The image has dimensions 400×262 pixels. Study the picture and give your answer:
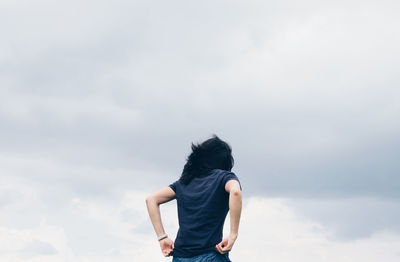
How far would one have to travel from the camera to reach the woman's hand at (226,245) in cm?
809

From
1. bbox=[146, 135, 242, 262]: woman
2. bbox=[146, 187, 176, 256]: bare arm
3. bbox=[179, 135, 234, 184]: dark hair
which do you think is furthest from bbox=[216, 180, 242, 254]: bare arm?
bbox=[146, 187, 176, 256]: bare arm

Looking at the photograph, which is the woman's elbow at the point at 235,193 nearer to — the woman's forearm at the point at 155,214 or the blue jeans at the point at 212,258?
the blue jeans at the point at 212,258

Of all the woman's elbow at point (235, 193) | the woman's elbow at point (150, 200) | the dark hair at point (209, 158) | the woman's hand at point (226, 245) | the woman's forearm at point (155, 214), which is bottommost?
the woman's hand at point (226, 245)

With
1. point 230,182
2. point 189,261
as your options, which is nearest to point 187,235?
point 189,261

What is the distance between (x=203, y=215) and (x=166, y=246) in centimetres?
82

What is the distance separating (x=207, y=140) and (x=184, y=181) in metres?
0.66

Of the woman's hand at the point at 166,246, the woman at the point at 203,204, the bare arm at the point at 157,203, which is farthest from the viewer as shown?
the bare arm at the point at 157,203

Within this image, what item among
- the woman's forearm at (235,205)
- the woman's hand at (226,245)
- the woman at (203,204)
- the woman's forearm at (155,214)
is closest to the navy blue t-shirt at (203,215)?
the woman at (203,204)

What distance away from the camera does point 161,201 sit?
9.03 meters

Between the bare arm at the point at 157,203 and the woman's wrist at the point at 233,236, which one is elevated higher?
the bare arm at the point at 157,203

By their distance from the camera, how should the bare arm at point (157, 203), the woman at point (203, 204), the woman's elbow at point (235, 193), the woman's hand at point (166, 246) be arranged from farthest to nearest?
the bare arm at point (157, 203), the woman's hand at point (166, 246), the woman at point (203, 204), the woman's elbow at point (235, 193)

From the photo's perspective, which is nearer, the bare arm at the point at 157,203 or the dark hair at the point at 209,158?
the dark hair at the point at 209,158

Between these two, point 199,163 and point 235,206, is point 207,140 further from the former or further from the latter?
point 235,206

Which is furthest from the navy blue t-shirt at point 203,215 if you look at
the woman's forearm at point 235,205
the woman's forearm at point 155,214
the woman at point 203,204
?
the woman's forearm at point 155,214
